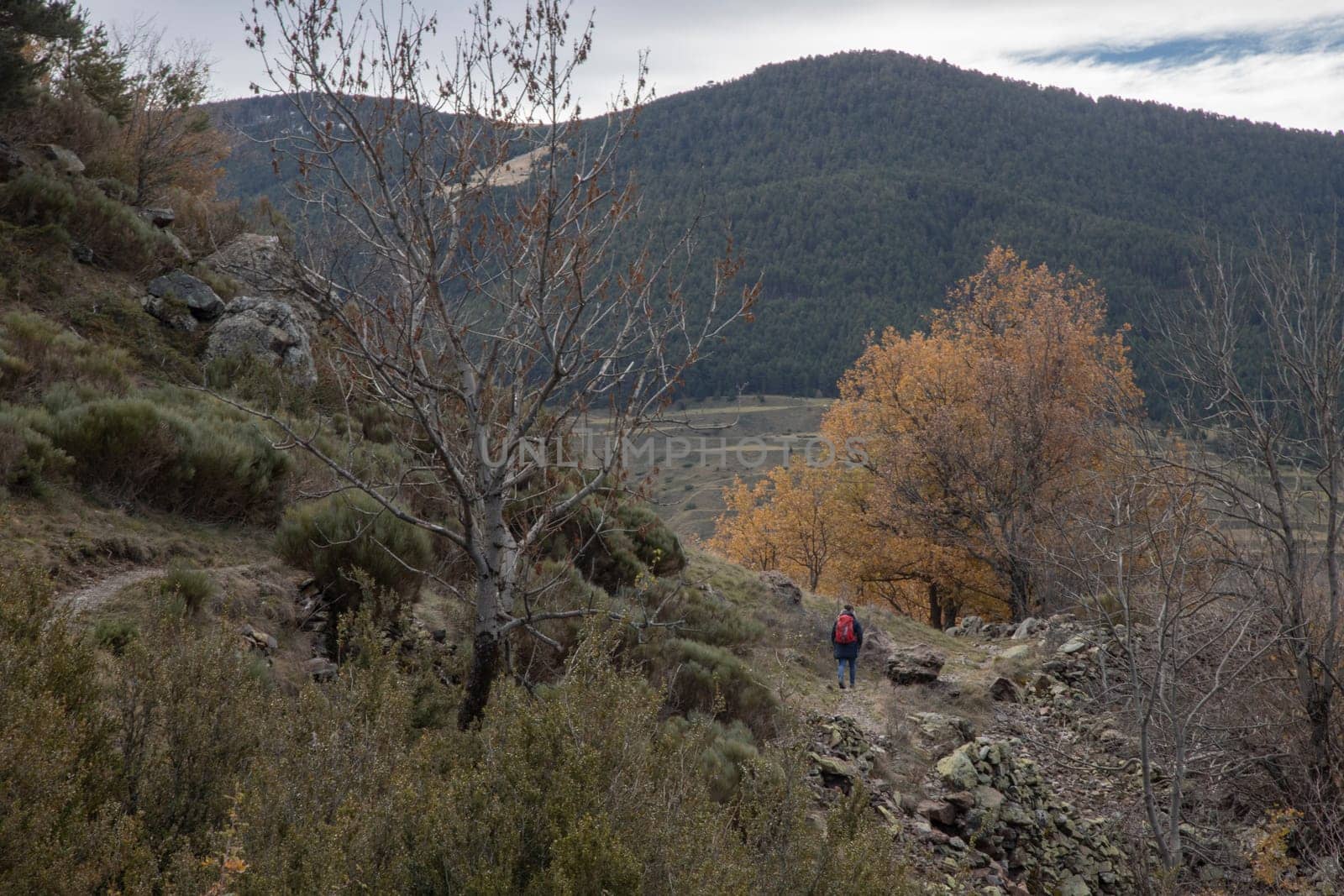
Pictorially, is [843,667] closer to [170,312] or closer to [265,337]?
[265,337]

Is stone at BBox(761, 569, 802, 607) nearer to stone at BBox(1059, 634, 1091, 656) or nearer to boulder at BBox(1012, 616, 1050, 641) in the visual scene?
boulder at BBox(1012, 616, 1050, 641)

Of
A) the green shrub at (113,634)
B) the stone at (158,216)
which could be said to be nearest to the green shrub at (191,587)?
the green shrub at (113,634)

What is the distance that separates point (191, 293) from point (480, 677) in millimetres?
9074

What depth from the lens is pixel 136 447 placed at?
22.4 feet

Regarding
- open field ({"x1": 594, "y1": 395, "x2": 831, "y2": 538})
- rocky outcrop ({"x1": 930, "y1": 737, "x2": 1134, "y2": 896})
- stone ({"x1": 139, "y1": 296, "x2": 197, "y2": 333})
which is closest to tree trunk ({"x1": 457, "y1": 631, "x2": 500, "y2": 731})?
rocky outcrop ({"x1": 930, "y1": 737, "x2": 1134, "y2": 896})

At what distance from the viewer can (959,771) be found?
314 inches

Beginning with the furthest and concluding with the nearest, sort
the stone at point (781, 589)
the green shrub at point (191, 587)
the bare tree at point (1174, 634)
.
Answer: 1. the stone at point (781, 589)
2. the bare tree at point (1174, 634)
3. the green shrub at point (191, 587)

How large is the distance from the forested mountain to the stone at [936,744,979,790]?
85471mm

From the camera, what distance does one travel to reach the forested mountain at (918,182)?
110 meters

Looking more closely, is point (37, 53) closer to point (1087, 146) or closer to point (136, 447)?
point (136, 447)

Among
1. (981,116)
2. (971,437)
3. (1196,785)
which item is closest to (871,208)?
Answer: (981,116)

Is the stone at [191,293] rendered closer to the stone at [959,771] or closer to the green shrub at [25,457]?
the green shrub at [25,457]

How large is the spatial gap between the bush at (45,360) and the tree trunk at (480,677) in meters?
5.32

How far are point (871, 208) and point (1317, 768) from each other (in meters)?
140
